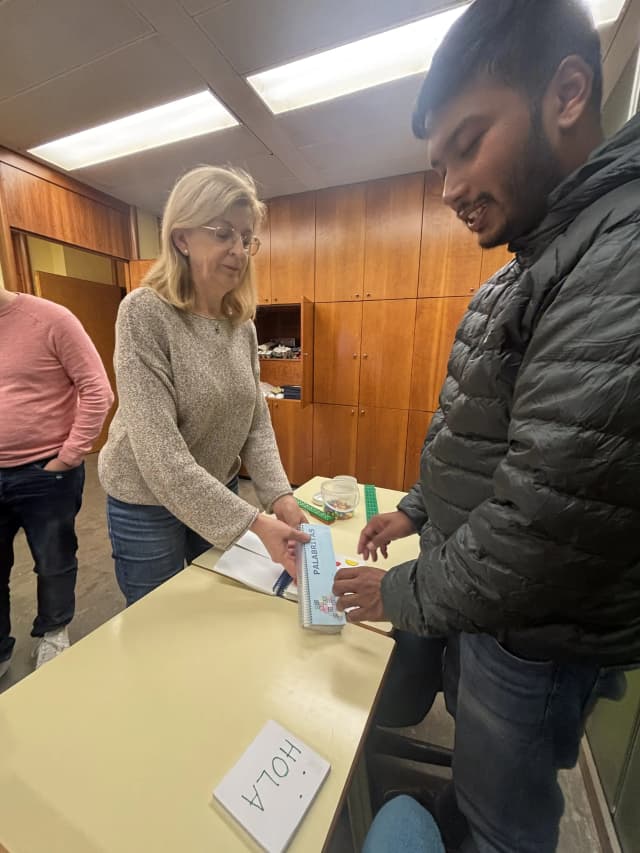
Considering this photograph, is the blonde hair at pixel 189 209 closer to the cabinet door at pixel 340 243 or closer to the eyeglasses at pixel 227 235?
the eyeglasses at pixel 227 235

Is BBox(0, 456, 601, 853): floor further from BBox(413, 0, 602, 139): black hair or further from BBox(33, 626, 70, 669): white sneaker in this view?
BBox(413, 0, 602, 139): black hair

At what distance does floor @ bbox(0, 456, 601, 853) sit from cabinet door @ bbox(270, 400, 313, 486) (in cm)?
55

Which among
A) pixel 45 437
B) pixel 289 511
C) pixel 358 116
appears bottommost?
pixel 289 511

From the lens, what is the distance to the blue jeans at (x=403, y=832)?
567 millimetres

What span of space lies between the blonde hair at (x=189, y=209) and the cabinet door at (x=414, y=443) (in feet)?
7.88

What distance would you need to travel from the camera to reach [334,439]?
11.3ft

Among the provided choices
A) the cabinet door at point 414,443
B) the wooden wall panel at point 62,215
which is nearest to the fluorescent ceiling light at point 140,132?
the wooden wall panel at point 62,215

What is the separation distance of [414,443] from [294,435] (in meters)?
1.14

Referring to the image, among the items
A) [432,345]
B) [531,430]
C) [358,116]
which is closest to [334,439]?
[432,345]

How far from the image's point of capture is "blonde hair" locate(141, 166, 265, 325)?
2.87ft

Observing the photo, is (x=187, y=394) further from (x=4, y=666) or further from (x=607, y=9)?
(x=607, y=9)

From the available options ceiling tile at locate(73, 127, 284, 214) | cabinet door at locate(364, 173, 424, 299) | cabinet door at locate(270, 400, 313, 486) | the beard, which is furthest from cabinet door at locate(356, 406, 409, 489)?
the beard

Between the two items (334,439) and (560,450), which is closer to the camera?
(560,450)

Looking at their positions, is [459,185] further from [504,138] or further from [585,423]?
[585,423]
